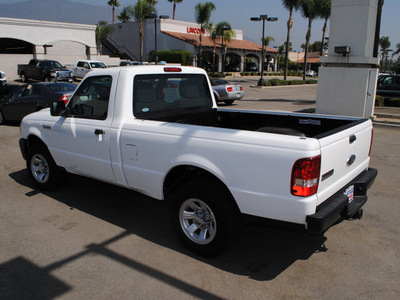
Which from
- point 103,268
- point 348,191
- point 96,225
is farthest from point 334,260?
point 96,225

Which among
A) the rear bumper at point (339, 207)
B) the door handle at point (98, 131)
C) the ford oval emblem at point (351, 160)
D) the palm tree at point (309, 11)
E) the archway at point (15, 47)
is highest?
the palm tree at point (309, 11)

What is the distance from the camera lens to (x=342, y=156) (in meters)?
3.65

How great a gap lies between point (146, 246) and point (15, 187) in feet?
10.6

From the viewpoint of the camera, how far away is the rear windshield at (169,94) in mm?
4625

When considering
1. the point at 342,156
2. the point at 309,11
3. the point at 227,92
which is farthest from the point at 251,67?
the point at 342,156

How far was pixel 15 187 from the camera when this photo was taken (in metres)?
6.27

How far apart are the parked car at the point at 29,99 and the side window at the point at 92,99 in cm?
752

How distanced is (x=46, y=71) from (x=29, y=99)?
1679 centimetres

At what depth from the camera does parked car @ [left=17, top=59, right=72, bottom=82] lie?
27.0 meters

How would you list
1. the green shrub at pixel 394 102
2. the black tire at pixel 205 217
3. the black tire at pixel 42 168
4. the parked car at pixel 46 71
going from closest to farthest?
1. the black tire at pixel 205 217
2. the black tire at pixel 42 168
3. the green shrub at pixel 394 102
4. the parked car at pixel 46 71

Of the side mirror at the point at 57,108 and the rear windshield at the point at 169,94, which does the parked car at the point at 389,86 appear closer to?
the rear windshield at the point at 169,94

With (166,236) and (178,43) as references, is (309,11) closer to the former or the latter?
(178,43)

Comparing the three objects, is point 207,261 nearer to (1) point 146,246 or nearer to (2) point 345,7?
(1) point 146,246

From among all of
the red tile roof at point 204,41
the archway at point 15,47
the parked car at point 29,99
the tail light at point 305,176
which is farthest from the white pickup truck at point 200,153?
the red tile roof at point 204,41
